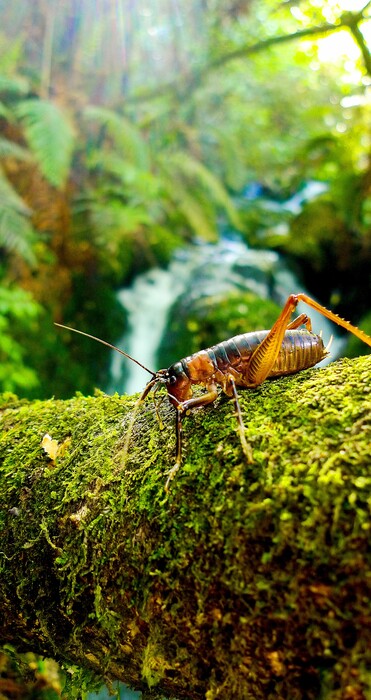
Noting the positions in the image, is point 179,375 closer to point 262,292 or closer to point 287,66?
point 262,292

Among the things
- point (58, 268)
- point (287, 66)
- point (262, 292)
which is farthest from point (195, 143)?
point (287, 66)

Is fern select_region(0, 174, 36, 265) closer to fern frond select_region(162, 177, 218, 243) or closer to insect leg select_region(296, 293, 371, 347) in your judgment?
fern frond select_region(162, 177, 218, 243)

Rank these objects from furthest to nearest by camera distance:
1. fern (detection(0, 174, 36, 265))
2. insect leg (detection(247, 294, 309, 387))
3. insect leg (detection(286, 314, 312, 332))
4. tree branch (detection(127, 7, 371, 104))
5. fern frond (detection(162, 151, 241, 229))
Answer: fern frond (detection(162, 151, 241, 229)) < tree branch (detection(127, 7, 371, 104)) < fern (detection(0, 174, 36, 265)) < insect leg (detection(286, 314, 312, 332)) < insect leg (detection(247, 294, 309, 387))

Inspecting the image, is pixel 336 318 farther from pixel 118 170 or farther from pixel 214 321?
pixel 118 170

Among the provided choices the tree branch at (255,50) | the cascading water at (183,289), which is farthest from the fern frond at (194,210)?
the tree branch at (255,50)

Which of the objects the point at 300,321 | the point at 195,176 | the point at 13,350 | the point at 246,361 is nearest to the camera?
the point at 246,361

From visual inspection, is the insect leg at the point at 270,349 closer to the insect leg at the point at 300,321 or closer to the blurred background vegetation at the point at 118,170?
the insect leg at the point at 300,321

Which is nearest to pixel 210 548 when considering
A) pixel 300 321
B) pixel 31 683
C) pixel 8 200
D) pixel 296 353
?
pixel 296 353

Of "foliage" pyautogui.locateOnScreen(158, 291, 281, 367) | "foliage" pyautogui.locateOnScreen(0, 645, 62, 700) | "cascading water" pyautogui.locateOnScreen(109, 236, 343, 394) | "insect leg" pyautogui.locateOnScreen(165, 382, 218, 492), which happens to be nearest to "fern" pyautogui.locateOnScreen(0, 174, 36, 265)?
"foliage" pyautogui.locateOnScreen(158, 291, 281, 367)
